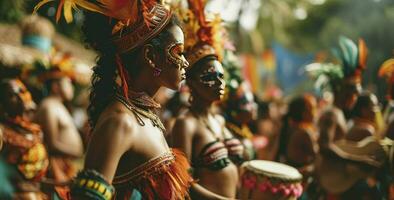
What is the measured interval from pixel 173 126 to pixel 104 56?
138cm

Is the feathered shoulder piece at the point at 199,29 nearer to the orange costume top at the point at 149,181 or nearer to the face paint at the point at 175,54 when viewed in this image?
the face paint at the point at 175,54

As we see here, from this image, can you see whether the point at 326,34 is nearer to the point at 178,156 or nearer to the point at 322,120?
the point at 322,120

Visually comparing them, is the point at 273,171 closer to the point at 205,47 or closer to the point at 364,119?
the point at 205,47

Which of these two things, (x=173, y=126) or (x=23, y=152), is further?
(x=23, y=152)

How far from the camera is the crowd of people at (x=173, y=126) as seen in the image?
2.59 meters

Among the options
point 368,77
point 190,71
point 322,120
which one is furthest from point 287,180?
point 368,77

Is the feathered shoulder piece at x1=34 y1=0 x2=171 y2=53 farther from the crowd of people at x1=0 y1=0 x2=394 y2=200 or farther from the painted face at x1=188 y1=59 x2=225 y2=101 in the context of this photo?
the painted face at x1=188 y1=59 x2=225 y2=101

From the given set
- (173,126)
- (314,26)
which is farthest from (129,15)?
(314,26)

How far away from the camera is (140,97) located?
9.19 feet

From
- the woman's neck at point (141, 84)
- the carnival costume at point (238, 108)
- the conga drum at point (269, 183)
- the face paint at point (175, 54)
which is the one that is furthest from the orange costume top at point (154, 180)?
the carnival costume at point (238, 108)

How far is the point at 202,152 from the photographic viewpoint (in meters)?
3.88

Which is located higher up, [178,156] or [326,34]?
[178,156]

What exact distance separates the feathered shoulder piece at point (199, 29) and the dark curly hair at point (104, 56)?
127 centimetres

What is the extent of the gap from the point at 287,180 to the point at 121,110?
5.65 ft
